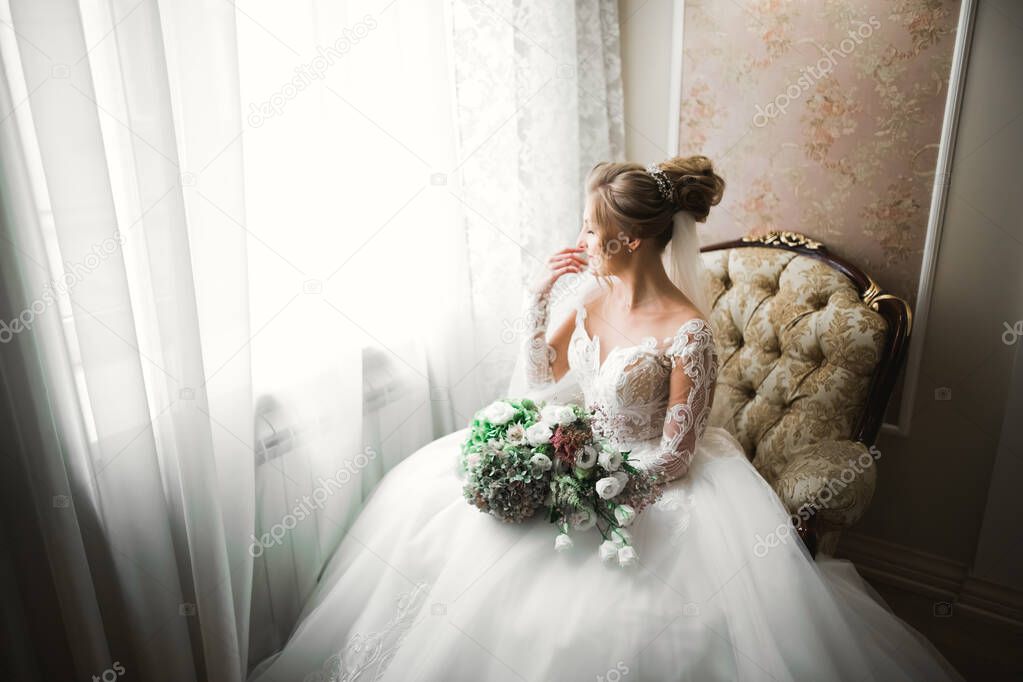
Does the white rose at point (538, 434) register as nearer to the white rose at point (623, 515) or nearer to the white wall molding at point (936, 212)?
the white rose at point (623, 515)

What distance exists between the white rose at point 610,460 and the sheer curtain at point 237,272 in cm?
85

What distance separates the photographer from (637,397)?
187 centimetres

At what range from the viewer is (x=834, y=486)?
1838 millimetres

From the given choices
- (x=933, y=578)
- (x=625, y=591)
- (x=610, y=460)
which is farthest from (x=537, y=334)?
(x=933, y=578)

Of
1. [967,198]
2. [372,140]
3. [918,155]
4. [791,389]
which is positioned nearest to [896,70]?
[918,155]

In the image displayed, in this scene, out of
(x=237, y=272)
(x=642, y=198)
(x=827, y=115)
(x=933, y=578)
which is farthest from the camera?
(x=933, y=578)

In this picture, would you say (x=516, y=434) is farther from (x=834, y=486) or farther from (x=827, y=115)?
(x=827, y=115)

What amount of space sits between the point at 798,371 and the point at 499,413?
1.15 metres

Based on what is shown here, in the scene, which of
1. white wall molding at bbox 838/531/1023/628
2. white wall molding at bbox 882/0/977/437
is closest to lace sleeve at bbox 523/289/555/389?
white wall molding at bbox 882/0/977/437

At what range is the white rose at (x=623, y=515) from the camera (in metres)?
1.54

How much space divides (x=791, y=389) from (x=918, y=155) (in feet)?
3.03

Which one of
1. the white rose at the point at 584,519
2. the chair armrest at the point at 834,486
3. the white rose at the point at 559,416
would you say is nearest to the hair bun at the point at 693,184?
the white rose at the point at 559,416

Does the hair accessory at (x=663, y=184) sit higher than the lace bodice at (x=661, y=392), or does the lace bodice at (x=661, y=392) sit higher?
the hair accessory at (x=663, y=184)

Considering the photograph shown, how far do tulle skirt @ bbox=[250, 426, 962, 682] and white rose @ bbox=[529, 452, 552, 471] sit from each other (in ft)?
0.57
